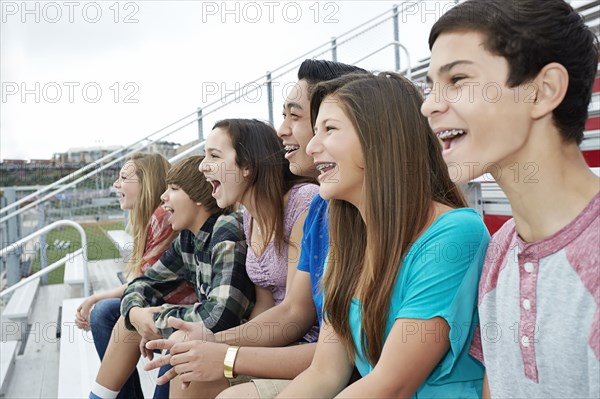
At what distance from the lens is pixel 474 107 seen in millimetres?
822

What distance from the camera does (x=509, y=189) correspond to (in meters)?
0.84

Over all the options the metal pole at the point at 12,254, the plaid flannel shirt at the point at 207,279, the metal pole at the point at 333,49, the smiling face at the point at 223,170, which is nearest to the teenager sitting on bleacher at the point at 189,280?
the plaid flannel shirt at the point at 207,279

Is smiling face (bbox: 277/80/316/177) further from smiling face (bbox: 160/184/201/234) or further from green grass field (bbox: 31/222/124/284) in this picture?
green grass field (bbox: 31/222/124/284)

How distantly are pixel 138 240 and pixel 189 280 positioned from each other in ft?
1.59

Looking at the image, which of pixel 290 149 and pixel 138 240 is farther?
pixel 138 240

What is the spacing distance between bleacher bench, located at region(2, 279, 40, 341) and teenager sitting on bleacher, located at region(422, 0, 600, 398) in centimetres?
330

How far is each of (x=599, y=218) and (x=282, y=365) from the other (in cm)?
85

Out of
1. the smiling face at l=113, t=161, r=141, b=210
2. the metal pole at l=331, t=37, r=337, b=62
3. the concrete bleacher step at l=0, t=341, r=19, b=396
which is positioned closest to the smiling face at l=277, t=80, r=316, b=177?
the smiling face at l=113, t=161, r=141, b=210

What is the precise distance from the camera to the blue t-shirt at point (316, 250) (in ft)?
4.53

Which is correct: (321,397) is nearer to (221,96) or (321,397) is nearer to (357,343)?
(357,343)

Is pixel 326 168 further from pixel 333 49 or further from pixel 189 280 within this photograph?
pixel 333 49

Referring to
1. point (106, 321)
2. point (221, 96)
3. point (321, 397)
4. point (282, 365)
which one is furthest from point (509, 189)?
point (221, 96)

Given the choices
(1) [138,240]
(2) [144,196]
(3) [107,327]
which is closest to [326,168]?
(3) [107,327]

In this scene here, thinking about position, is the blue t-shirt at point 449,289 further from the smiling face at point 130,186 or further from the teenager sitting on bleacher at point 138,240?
the smiling face at point 130,186
